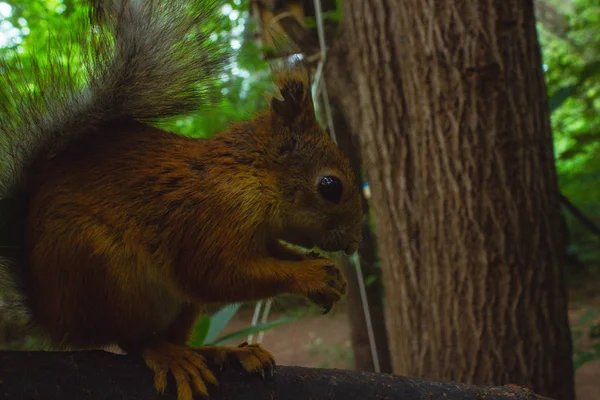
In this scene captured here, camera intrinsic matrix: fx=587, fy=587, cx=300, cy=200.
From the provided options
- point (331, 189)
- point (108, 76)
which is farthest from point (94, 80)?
point (331, 189)

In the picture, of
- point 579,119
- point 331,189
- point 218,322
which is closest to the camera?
A: point 331,189

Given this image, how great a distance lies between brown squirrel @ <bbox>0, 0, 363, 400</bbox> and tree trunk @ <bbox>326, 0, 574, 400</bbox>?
104 cm

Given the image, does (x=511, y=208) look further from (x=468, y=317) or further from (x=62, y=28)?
(x=62, y=28)

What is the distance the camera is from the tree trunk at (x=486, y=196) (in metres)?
2.02

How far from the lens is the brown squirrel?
941 mm

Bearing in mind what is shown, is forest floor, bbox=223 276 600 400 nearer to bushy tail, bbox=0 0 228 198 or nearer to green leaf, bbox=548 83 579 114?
green leaf, bbox=548 83 579 114

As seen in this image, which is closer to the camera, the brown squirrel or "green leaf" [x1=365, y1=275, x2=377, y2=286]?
the brown squirrel

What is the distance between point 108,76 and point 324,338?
13.4 ft

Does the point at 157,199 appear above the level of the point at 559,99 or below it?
below

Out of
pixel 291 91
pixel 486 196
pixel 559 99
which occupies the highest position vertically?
pixel 559 99

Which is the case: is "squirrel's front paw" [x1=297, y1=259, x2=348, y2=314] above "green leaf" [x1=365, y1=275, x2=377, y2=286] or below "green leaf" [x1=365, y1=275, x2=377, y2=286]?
above

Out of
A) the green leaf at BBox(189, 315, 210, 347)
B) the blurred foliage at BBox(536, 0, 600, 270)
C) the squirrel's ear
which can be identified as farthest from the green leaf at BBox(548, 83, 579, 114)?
the green leaf at BBox(189, 315, 210, 347)

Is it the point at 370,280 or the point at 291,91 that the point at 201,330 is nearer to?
the point at 291,91

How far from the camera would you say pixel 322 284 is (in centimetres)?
97
